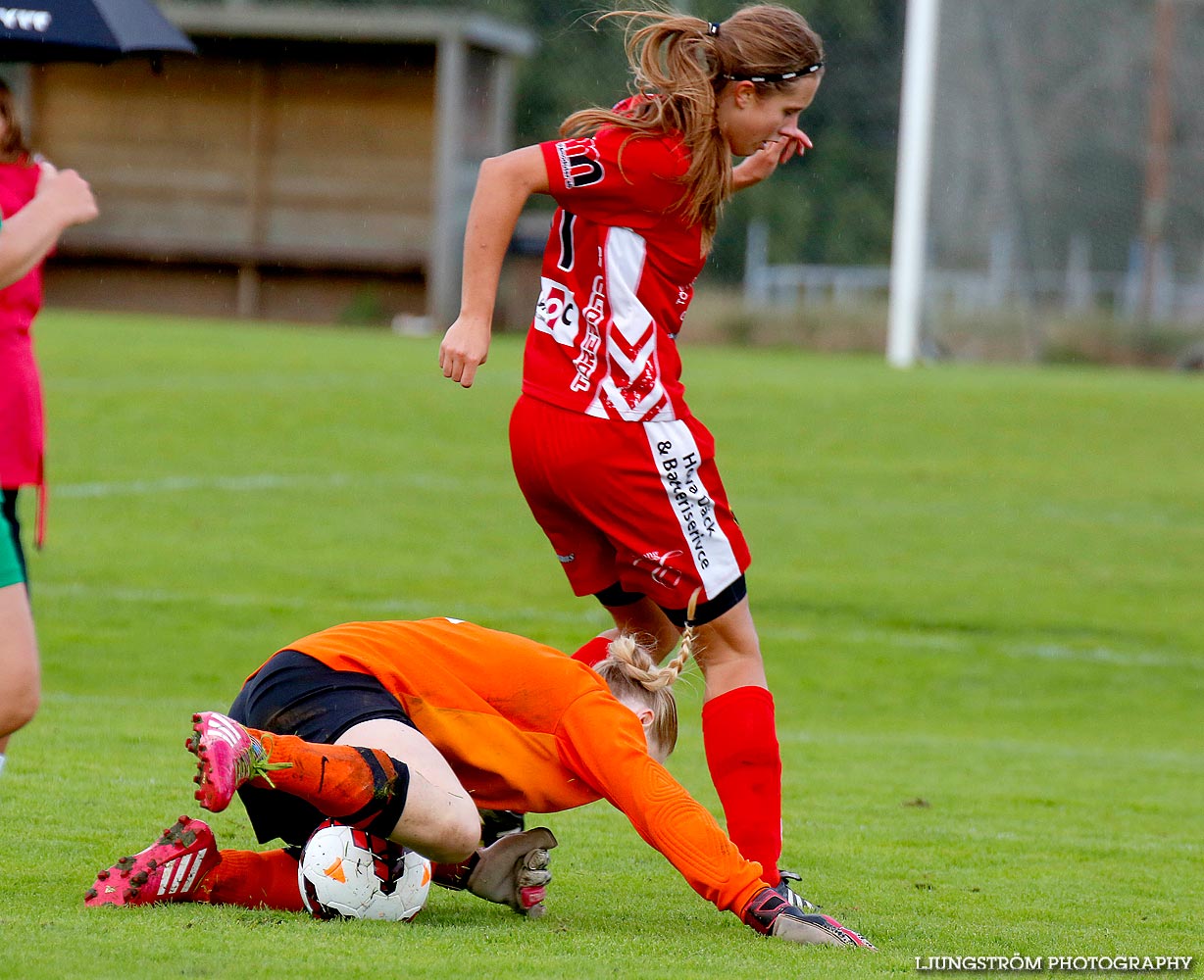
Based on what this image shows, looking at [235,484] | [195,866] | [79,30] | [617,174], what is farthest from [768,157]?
[235,484]

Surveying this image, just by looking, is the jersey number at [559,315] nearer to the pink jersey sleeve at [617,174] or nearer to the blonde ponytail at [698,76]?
the pink jersey sleeve at [617,174]

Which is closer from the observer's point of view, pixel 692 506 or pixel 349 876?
pixel 349 876

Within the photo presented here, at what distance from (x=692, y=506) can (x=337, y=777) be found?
1.09m

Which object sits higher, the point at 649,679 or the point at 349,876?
the point at 649,679

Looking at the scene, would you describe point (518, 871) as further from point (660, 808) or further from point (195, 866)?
point (195, 866)

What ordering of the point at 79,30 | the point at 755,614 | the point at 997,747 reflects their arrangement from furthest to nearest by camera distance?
1. the point at 755,614
2. the point at 997,747
3. the point at 79,30

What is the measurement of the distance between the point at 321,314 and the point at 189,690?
19.5m

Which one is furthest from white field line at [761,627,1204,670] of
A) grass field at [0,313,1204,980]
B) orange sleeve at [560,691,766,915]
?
orange sleeve at [560,691,766,915]

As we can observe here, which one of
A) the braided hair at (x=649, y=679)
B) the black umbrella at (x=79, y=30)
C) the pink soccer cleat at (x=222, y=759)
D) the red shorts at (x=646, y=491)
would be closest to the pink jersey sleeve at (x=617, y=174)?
the red shorts at (x=646, y=491)

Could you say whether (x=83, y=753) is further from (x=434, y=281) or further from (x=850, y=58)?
(x=850, y=58)

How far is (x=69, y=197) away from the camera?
352cm

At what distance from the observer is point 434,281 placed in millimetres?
25328

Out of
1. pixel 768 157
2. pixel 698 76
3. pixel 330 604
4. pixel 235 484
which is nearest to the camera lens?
pixel 698 76

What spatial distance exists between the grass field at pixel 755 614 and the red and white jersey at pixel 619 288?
3.98 feet
